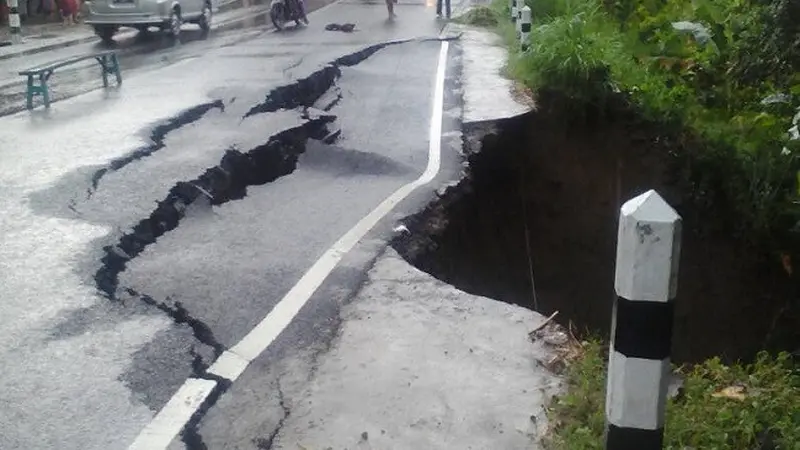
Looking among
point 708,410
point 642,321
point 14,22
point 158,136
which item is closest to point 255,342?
point 708,410

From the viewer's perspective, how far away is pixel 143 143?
315 inches

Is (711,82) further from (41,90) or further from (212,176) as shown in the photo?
(41,90)

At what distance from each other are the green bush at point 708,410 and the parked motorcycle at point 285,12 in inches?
670

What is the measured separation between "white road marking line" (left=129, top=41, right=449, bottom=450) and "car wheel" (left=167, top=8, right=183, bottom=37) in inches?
511

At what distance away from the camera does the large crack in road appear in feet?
14.2

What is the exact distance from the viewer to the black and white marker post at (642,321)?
2.26 metres

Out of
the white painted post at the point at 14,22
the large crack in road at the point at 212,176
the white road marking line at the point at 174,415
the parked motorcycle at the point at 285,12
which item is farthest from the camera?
the parked motorcycle at the point at 285,12

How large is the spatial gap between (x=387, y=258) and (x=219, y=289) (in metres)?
1.08

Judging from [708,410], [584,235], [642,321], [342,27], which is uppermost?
[642,321]

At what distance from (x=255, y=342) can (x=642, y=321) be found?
2.31 meters

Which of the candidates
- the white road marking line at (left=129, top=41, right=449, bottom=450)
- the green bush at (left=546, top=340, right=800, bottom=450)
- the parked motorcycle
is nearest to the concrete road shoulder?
the green bush at (left=546, top=340, right=800, bottom=450)

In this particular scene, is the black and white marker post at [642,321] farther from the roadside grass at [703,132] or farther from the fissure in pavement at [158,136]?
the fissure in pavement at [158,136]

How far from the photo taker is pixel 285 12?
2014cm

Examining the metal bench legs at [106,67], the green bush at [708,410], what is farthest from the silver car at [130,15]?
the green bush at [708,410]
